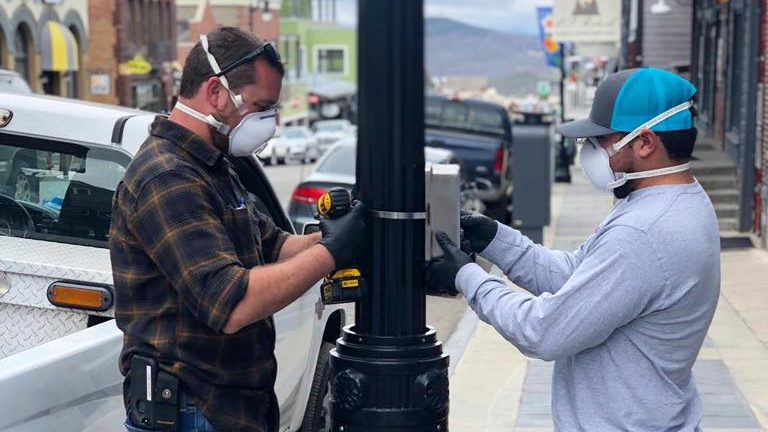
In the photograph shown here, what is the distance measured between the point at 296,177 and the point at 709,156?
23.9m

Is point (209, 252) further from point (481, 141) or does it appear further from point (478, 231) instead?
point (481, 141)

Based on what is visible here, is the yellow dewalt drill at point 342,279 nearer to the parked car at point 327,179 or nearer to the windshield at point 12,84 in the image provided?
the windshield at point 12,84

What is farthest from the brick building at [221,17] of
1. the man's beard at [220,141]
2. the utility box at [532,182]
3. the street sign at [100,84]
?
→ the man's beard at [220,141]

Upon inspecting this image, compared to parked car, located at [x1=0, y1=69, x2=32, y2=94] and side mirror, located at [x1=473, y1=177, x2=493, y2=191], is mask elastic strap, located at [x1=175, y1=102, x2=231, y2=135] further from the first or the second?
side mirror, located at [x1=473, y1=177, x2=493, y2=191]

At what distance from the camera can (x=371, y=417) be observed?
141 inches

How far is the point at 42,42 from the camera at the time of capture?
124 feet

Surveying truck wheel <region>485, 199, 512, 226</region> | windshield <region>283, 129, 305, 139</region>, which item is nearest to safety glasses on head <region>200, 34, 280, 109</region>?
truck wheel <region>485, 199, 512, 226</region>

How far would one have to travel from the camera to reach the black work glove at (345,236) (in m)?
3.51

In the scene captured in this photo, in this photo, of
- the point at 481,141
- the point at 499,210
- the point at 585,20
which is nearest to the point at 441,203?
the point at 499,210

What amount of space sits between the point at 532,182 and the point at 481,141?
655cm

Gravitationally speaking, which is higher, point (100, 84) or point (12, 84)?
point (12, 84)

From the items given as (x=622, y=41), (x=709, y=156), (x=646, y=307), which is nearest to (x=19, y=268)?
(x=646, y=307)

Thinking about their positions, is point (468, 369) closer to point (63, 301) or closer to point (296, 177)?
point (63, 301)

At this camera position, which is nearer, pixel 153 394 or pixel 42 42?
pixel 153 394
